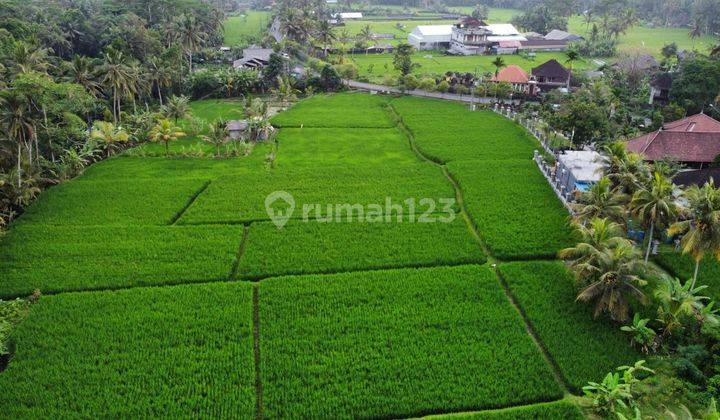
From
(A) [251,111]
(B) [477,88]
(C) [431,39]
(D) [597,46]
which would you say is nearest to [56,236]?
(A) [251,111]

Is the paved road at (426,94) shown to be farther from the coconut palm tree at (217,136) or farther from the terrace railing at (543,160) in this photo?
the coconut palm tree at (217,136)

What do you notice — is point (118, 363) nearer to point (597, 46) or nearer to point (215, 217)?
point (215, 217)

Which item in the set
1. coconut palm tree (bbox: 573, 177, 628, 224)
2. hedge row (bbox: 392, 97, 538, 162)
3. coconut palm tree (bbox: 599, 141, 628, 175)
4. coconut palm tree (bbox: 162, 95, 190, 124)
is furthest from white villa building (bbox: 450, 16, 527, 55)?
coconut palm tree (bbox: 573, 177, 628, 224)

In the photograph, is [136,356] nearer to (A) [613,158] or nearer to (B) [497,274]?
(B) [497,274]


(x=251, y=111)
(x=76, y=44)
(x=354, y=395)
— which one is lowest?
(x=354, y=395)

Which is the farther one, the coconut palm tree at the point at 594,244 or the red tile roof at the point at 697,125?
the red tile roof at the point at 697,125

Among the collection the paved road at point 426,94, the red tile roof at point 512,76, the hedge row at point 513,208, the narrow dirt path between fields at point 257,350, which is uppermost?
the red tile roof at point 512,76

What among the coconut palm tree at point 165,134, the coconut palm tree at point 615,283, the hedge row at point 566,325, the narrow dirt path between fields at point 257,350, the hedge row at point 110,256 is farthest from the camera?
the coconut palm tree at point 165,134

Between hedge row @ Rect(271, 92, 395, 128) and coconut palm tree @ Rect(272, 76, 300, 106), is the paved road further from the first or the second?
coconut palm tree @ Rect(272, 76, 300, 106)

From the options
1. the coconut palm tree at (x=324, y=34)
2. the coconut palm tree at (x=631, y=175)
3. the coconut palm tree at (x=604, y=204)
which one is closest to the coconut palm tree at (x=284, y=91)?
the coconut palm tree at (x=324, y=34)
